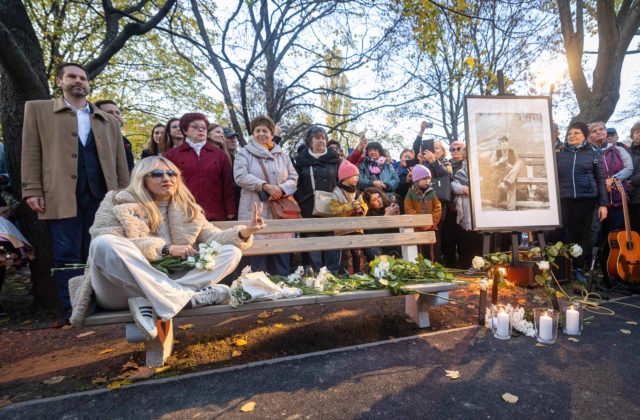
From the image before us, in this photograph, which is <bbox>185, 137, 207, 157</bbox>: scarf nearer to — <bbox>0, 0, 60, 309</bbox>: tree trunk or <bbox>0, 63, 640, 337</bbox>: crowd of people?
<bbox>0, 63, 640, 337</bbox>: crowd of people

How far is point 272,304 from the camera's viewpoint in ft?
8.39

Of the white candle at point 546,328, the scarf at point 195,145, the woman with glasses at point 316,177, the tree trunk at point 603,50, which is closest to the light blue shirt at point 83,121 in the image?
the scarf at point 195,145

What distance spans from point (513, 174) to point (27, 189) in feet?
16.3

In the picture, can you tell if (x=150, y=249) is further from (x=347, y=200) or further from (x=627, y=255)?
(x=627, y=255)

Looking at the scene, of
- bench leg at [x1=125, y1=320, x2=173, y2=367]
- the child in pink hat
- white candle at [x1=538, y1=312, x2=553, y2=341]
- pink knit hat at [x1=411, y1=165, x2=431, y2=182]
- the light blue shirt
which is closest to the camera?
bench leg at [x1=125, y1=320, x2=173, y2=367]

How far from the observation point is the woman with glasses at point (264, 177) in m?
3.96

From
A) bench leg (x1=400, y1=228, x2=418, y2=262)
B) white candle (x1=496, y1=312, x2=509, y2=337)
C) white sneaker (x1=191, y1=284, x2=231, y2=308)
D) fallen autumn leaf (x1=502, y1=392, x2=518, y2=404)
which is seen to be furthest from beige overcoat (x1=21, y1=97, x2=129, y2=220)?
white candle (x1=496, y1=312, x2=509, y2=337)

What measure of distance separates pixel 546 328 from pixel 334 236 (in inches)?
79.1

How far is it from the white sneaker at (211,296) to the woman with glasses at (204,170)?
1.67 m

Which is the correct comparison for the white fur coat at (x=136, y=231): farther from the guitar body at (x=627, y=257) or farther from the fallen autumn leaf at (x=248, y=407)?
the guitar body at (x=627, y=257)

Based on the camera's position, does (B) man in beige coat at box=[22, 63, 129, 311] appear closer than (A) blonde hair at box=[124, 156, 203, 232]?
No

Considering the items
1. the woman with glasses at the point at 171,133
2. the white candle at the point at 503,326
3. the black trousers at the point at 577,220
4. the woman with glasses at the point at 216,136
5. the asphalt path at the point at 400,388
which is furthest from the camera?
the black trousers at the point at 577,220

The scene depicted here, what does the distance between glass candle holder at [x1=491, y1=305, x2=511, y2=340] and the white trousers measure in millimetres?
2622

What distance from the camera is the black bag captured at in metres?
5.63
